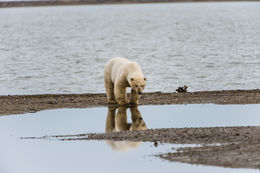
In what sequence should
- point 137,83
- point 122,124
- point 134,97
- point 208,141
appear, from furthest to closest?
point 134,97 < point 137,83 < point 122,124 < point 208,141

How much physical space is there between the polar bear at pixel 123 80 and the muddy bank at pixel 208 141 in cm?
350

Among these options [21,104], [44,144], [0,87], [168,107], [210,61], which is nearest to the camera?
[44,144]

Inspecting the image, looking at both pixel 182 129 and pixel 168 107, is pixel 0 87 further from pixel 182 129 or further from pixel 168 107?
pixel 182 129

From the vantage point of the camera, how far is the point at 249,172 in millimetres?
11156

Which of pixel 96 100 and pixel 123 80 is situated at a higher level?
pixel 123 80

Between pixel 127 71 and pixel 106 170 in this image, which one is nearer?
pixel 106 170

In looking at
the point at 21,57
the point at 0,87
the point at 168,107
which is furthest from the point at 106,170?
the point at 21,57

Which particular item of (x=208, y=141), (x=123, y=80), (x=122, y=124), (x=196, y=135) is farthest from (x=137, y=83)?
(x=208, y=141)

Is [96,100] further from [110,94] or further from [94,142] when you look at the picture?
[94,142]

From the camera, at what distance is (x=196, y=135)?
14242 mm

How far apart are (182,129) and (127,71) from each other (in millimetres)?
4199

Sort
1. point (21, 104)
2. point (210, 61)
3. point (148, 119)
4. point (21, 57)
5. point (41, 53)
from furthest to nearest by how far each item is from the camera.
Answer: point (41, 53), point (21, 57), point (210, 61), point (21, 104), point (148, 119)

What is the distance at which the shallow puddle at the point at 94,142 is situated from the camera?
482 inches

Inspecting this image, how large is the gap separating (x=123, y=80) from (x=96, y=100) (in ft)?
7.29
